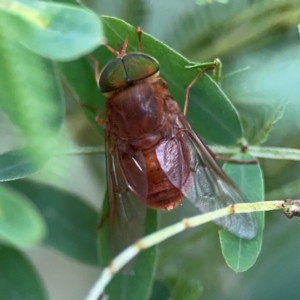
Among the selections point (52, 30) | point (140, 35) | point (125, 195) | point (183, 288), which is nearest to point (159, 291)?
point (183, 288)

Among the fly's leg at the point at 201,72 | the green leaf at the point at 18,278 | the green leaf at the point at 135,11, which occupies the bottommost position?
the green leaf at the point at 18,278

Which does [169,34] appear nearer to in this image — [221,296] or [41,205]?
[41,205]

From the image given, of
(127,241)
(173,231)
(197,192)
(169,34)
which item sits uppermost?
(169,34)

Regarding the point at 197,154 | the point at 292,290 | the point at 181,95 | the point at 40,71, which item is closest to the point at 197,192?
the point at 197,154

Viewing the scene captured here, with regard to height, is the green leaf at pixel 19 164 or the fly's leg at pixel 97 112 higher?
the fly's leg at pixel 97 112

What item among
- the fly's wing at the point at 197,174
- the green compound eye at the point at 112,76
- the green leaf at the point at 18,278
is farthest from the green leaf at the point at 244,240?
the green leaf at the point at 18,278

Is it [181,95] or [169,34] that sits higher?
[169,34]

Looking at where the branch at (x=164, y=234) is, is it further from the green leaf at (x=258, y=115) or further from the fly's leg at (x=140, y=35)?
the fly's leg at (x=140, y=35)
